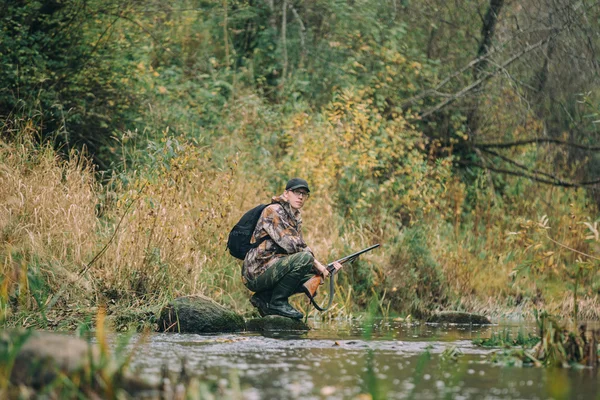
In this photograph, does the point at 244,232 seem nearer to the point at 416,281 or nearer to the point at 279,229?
the point at 279,229

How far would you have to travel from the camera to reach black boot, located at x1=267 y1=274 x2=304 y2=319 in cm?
1166

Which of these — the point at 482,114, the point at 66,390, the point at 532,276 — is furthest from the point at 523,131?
the point at 66,390

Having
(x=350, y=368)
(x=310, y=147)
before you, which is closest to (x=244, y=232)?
(x=350, y=368)

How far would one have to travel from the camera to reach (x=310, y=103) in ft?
66.0

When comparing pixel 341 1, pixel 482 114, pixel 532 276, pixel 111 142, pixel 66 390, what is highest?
pixel 341 1

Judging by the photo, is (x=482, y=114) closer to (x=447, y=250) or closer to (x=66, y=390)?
(x=447, y=250)

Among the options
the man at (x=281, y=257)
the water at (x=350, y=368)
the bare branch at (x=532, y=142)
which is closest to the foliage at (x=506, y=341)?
the water at (x=350, y=368)

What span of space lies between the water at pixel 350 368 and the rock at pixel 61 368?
2.18 feet

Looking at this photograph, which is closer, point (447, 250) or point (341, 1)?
point (447, 250)

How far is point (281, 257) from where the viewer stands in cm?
1173

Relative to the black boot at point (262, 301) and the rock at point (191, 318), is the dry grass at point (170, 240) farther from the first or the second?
the black boot at point (262, 301)

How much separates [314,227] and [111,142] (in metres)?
3.79

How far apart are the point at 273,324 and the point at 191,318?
3.55 feet

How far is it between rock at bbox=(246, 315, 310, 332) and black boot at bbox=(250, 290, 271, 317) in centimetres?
20
